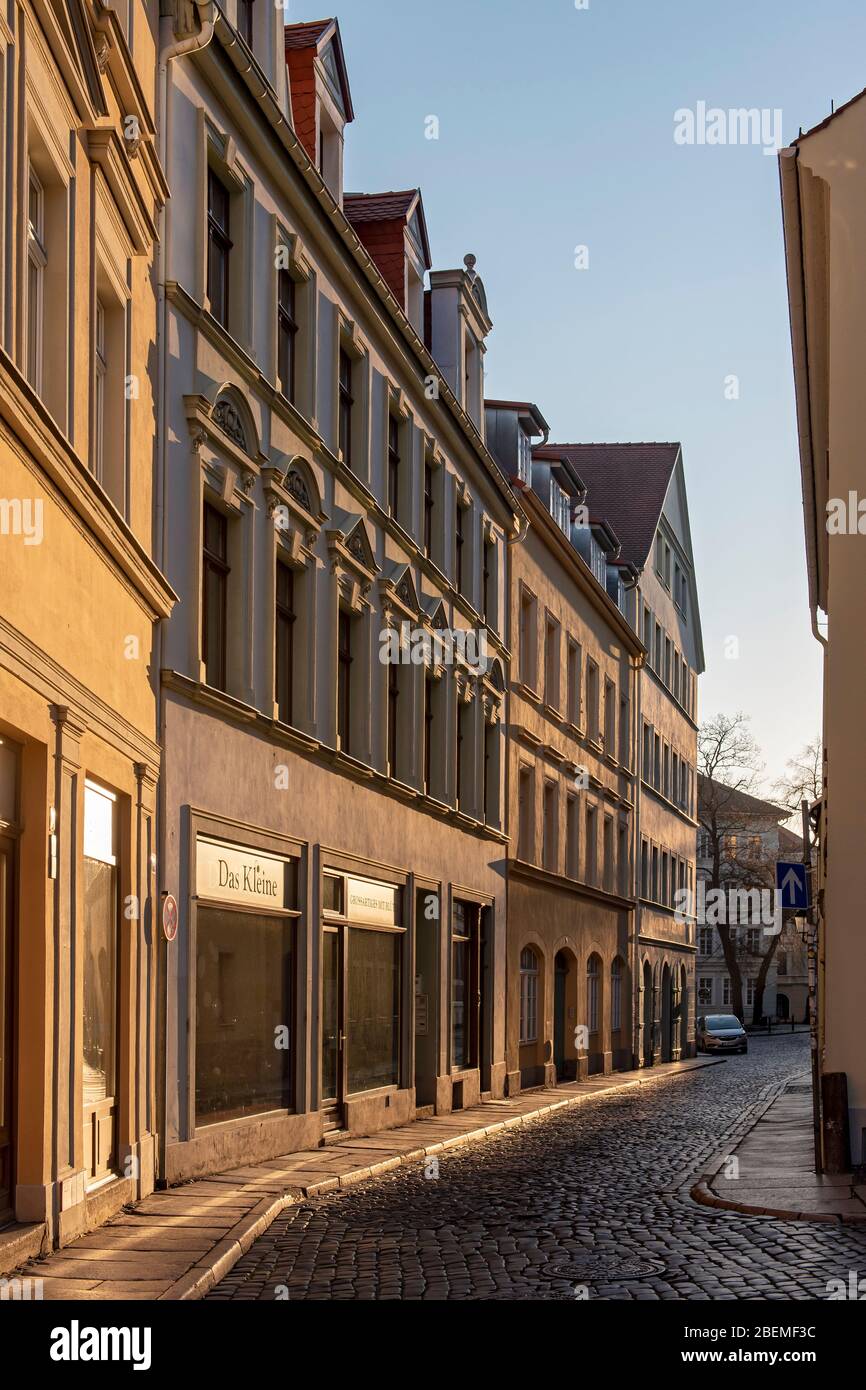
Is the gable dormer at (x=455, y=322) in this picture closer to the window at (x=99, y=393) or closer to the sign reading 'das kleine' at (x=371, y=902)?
the sign reading 'das kleine' at (x=371, y=902)

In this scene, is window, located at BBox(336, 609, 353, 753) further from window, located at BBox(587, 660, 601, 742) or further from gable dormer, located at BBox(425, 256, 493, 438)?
window, located at BBox(587, 660, 601, 742)

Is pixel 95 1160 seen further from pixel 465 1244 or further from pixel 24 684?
pixel 24 684

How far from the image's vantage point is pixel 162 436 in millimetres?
16125

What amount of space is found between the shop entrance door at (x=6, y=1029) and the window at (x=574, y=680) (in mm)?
30226

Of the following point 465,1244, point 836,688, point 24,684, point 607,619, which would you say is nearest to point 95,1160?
point 465,1244

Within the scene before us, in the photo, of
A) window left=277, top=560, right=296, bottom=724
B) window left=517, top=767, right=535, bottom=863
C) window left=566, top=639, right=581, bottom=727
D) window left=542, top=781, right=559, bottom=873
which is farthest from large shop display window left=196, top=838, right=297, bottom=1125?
window left=566, top=639, right=581, bottom=727

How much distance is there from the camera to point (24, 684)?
423 inches

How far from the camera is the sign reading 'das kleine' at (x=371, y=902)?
74.5ft

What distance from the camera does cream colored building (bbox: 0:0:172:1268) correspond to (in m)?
10.9

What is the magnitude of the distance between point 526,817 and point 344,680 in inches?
546

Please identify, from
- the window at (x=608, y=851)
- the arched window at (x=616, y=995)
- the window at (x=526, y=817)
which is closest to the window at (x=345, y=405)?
the window at (x=526, y=817)
